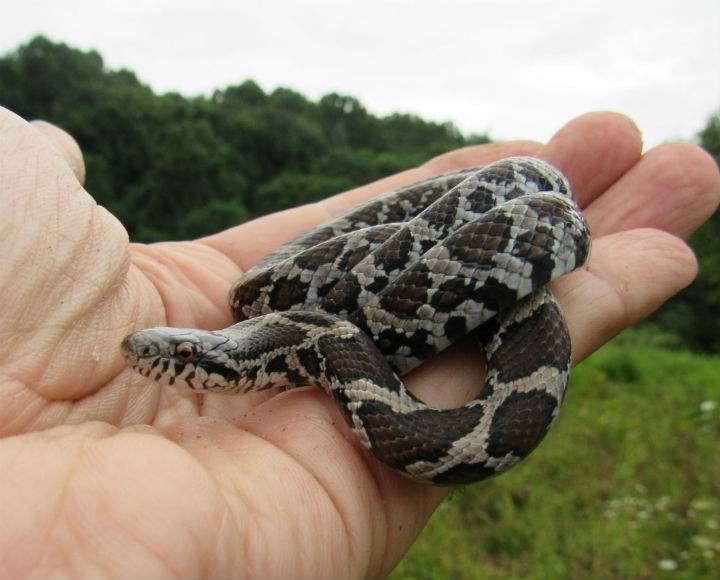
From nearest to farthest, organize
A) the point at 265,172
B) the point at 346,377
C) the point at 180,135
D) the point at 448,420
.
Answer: the point at 448,420 < the point at 346,377 < the point at 180,135 < the point at 265,172

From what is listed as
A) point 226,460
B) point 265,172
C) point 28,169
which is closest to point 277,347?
point 226,460

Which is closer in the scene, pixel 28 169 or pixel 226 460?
pixel 226 460

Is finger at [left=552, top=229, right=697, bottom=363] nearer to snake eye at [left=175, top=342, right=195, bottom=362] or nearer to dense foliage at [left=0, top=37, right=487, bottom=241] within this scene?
snake eye at [left=175, top=342, right=195, bottom=362]

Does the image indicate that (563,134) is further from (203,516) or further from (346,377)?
(203,516)

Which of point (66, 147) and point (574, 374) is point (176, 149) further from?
point (66, 147)

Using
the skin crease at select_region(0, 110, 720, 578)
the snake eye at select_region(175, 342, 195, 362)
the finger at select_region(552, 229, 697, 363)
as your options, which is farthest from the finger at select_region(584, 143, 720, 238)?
the snake eye at select_region(175, 342, 195, 362)

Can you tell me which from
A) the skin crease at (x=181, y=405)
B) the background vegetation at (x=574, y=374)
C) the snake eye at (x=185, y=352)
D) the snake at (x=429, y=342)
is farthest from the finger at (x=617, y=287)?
the background vegetation at (x=574, y=374)

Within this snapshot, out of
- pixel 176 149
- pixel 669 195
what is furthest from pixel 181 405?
pixel 176 149
